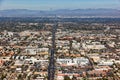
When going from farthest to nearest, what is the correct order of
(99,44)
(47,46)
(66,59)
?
(99,44) < (47,46) < (66,59)

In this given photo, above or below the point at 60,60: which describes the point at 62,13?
below

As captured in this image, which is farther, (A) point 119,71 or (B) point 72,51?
(B) point 72,51

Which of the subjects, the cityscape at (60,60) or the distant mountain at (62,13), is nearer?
the cityscape at (60,60)

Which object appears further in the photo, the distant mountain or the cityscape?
the distant mountain

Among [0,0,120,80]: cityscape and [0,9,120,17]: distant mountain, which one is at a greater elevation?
[0,0,120,80]: cityscape

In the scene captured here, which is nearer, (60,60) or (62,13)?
(60,60)

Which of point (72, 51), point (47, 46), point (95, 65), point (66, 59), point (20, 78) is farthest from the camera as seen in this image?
point (47, 46)

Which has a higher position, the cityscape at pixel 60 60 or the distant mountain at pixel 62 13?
the cityscape at pixel 60 60

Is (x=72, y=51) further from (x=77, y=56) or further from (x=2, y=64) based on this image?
(x=2, y=64)

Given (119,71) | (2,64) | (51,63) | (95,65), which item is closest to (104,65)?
(95,65)
